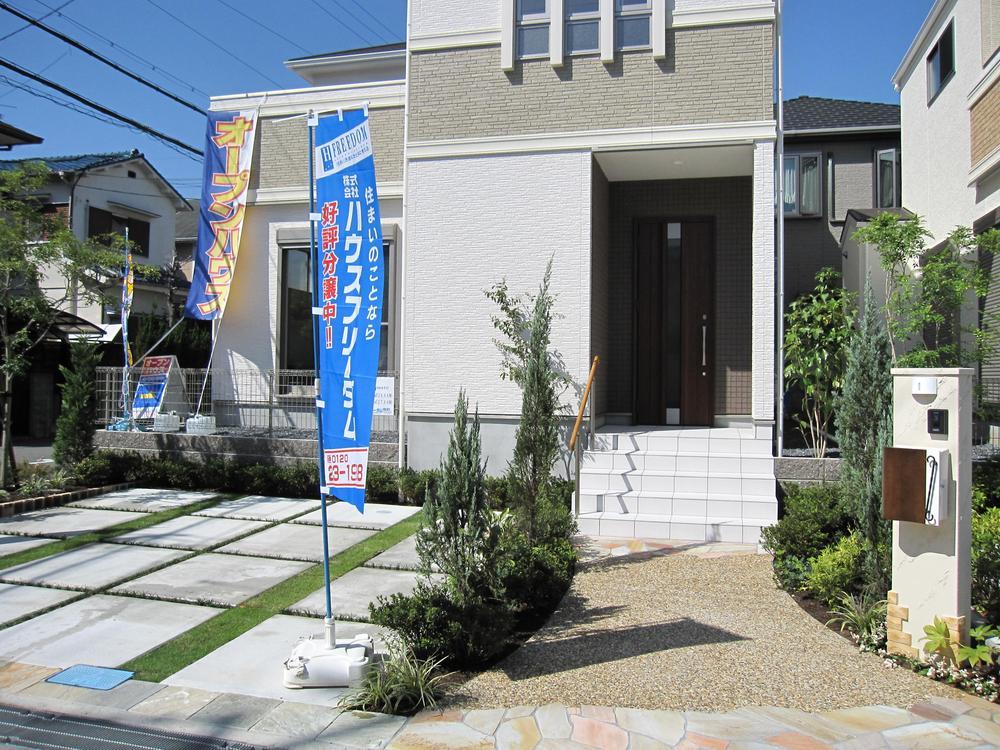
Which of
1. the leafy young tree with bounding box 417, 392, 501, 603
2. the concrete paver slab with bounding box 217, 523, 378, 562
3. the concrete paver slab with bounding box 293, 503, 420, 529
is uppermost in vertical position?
the leafy young tree with bounding box 417, 392, 501, 603

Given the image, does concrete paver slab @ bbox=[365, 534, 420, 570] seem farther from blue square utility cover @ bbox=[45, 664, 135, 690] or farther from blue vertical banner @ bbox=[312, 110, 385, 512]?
blue square utility cover @ bbox=[45, 664, 135, 690]

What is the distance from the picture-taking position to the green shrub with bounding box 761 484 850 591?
590 cm

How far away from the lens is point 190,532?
25.8 feet

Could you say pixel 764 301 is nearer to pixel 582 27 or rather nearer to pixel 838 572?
pixel 582 27

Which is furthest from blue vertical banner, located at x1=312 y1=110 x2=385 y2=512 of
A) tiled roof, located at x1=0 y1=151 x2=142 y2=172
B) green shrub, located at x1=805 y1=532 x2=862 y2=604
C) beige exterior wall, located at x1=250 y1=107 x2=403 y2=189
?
tiled roof, located at x1=0 y1=151 x2=142 y2=172

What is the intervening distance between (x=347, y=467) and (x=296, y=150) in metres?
8.28

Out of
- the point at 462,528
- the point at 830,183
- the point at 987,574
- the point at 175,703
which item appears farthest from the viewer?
the point at 830,183

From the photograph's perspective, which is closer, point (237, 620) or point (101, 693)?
point (101, 693)

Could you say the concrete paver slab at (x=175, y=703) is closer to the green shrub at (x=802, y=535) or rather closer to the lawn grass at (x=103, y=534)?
the lawn grass at (x=103, y=534)

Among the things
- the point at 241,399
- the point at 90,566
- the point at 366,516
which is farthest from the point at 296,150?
the point at 90,566

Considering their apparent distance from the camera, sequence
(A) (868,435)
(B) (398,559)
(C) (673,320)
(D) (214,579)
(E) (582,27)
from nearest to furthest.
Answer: (A) (868,435), (D) (214,579), (B) (398,559), (E) (582,27), (C) (673,320)

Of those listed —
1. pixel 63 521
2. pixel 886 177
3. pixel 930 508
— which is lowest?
pixel 63 521

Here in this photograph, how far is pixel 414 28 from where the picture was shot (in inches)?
396

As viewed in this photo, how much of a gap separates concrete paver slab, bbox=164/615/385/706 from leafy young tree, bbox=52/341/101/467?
6.35 metres
